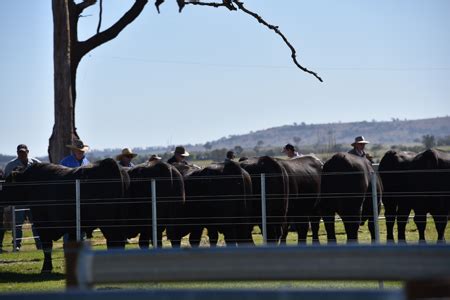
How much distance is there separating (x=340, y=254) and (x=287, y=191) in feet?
39.5

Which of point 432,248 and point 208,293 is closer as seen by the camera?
point 208,293

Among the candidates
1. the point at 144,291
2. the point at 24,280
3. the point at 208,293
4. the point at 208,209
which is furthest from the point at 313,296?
the point at 208,209

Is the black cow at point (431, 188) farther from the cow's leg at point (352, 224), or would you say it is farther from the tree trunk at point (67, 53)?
the tree trunk at point (67, 53)

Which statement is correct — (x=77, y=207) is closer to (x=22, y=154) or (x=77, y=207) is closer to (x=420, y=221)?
(x=22, y=154)

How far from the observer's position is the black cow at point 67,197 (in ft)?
53.6

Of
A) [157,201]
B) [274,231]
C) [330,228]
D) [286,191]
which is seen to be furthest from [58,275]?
[330,228]

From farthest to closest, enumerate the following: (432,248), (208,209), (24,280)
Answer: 1. (208,209)
2. (24,280)
3. (432,248)

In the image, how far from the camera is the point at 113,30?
21281 millimetres

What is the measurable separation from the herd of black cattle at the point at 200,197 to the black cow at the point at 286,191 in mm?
17

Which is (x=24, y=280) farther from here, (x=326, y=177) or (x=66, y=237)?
(x=326, y=177)

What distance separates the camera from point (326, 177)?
16.9m

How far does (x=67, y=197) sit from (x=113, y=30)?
5782 millimetres

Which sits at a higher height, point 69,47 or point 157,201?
point 69,47

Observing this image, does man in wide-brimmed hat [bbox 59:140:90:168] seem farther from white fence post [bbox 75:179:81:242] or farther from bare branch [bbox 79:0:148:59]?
bare branch [bbox 79:0:148:59]
